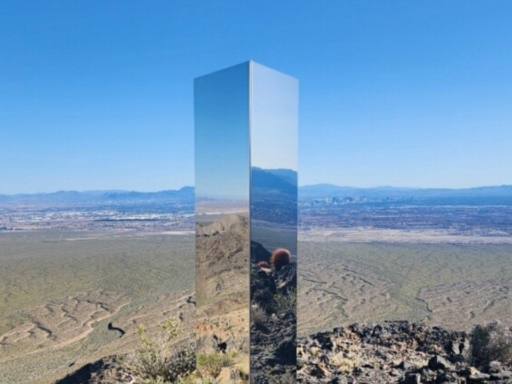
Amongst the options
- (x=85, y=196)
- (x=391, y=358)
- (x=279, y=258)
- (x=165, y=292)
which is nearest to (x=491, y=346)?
(x=391, y=358)

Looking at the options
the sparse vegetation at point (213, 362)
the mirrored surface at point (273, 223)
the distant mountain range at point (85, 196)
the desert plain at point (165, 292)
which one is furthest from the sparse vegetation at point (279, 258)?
the distant mountain range at point (85, 196)

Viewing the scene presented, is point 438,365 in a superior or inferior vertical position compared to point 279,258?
inferior

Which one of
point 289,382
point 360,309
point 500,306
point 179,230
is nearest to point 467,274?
point 500,306

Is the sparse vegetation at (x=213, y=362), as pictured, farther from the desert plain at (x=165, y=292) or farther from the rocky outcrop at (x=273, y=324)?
the desert plain at (x=165, y=292)

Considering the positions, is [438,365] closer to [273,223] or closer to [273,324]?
[273,324]

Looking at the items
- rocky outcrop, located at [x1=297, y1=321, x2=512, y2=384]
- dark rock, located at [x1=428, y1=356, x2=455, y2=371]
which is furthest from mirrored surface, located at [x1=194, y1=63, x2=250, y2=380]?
dark rock, located at [x1=428, y1=356, x2=455, y2=371]

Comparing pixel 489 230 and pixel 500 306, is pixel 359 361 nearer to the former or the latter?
pixel 500 306
